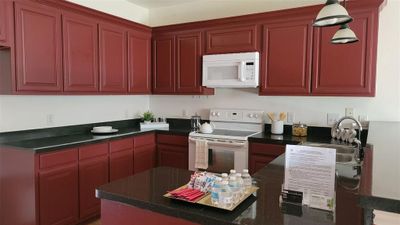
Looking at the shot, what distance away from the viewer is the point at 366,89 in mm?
2768

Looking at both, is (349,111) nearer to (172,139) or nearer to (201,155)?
(201,155)

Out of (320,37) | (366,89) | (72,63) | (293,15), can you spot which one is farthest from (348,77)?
(72,63)

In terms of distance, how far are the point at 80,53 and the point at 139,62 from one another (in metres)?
0.91

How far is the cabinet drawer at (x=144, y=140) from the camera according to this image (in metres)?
3.48

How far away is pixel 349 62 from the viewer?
2.81 m

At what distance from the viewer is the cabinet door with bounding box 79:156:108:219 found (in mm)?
2811

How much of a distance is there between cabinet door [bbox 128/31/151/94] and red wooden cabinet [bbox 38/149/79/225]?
136cm

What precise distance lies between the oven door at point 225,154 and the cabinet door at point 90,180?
1041 millimetres

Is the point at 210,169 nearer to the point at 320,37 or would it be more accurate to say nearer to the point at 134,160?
the point at 134,160

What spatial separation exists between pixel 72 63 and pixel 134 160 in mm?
1314

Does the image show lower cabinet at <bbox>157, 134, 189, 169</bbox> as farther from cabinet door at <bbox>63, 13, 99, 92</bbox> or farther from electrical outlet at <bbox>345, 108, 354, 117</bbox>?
electrical outlet at <bbox>345, 108, 354, 117</bbox>

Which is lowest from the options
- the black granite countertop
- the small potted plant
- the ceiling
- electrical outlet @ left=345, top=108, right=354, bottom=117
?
the black granite countertop

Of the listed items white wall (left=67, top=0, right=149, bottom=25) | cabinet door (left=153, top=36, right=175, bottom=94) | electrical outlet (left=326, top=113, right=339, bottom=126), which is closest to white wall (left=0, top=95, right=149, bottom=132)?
cabinet door (left=153, top=36, right=175, bottom=94)

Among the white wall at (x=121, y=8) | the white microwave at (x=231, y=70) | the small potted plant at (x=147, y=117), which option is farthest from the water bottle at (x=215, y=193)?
the white wall at (x=121, y=8)
